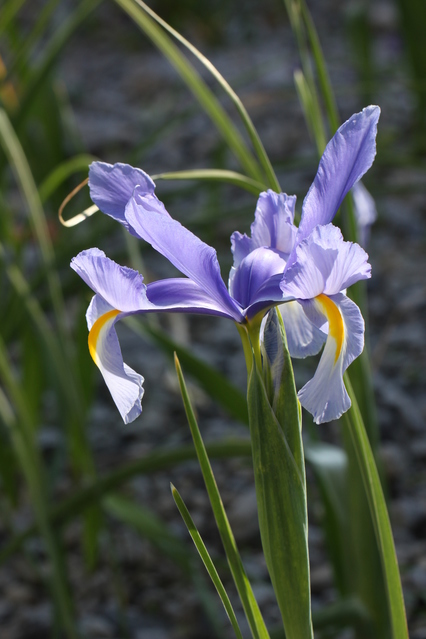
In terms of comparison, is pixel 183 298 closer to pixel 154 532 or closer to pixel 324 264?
pixel 324 264

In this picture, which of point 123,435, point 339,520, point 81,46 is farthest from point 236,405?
point 81,46

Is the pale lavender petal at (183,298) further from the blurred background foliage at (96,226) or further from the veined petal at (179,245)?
the blurred background foliage at (96,226)

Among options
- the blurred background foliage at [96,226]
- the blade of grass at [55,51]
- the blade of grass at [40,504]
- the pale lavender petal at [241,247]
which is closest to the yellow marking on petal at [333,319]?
the pale lavender petal at [241,247]

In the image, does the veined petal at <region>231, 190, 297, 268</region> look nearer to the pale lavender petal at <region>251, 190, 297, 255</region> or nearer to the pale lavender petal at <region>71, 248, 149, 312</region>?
the pale lavender petal at <region>251, 190, 297, 255</region>

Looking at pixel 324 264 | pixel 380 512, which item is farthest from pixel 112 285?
pixel 380 512

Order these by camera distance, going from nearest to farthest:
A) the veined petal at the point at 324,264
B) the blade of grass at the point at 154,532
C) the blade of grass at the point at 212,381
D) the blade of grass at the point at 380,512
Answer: the veined petal at the point at 324,264
the blade of grass at the point at 380,512
the blade of grass at the point at 212,381
the blade of grass at the point at 154,532

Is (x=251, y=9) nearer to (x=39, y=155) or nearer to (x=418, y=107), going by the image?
(x=418, y=107)
